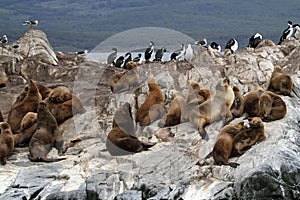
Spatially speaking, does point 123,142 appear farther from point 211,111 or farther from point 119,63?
point 119,63

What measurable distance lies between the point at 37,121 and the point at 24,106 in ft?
2.71

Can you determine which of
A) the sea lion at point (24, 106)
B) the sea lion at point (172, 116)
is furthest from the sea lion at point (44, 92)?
the sea lion at point (172, 116)

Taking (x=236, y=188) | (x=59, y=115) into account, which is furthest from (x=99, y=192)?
(x=59, y=115)

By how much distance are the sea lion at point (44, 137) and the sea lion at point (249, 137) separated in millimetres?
2747

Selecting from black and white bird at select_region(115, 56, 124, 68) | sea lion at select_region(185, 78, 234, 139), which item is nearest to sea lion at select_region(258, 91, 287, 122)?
sea lion at select_region(185, 78, 234, 139)

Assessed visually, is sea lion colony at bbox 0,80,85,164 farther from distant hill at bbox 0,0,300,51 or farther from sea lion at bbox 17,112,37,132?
distant hill at bbox 0,0,300,51

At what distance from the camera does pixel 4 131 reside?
411 inches

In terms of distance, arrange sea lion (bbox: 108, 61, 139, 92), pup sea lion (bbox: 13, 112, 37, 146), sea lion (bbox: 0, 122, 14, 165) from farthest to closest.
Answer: sea lion (bbox: 108, 61, 139, 92) → pup sea lion (bbox: 13, 112, 37, 146) → sea lion (bbox: 0, 122, 14, 165)

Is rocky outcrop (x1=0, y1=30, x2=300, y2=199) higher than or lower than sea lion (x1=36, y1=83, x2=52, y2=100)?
lower

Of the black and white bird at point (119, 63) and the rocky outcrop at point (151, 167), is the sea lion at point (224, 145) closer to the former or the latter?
the rocky outcrop at point (151, 167)

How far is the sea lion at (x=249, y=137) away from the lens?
30.5 ft

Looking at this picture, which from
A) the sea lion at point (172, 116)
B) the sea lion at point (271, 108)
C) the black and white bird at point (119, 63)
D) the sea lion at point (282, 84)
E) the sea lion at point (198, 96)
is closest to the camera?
the sea lion at point (271, 108)

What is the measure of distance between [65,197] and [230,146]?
2.37 meters

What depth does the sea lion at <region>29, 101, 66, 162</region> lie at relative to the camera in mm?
10344
